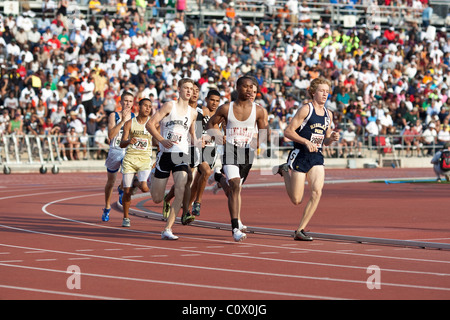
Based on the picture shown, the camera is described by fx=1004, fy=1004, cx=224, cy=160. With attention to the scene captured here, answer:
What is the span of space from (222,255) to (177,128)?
2.72 meters

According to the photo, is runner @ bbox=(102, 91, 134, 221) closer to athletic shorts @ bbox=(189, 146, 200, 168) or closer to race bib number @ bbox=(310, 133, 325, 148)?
athletic shorts @ bbox=(189, 146, 200, 168)

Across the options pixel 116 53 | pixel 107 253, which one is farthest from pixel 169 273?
pixel 116 53

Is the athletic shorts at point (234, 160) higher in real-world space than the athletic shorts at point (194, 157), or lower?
higher

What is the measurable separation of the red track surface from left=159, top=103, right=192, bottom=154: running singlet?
122 centimetres

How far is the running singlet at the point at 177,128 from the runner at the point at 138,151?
6.20ft

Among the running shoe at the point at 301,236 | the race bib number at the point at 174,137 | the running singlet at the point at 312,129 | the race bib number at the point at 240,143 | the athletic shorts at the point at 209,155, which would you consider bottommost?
the running shoe at the point at 301,236

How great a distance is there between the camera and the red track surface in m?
8.59

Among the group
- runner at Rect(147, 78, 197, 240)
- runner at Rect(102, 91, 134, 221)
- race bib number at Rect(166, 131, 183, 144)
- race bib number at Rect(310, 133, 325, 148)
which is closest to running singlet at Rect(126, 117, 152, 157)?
runner at Rect(102, 91, 134, 221)

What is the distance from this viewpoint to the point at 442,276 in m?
9.44

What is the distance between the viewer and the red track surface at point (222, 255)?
28.2ft

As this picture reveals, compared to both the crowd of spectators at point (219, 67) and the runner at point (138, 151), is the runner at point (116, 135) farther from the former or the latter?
the crowd of spectators at point (219, 67)

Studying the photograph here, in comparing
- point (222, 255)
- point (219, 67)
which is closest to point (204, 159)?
point (222, 255)

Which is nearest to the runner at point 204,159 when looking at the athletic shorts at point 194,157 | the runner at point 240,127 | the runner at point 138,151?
the athletic shorts at point 194,157
